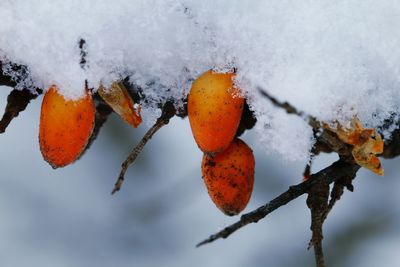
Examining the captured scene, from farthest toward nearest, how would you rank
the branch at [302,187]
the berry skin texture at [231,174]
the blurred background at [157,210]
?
the blurred background at [157,210] < the berry skin texture at [231,174] < the branch at [302,187]

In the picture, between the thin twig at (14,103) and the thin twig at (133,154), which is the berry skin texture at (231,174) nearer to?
the thin twig at (133,154)

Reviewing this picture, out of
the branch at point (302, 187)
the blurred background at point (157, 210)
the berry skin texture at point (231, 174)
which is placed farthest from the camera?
the blurred background at point (157, 210)

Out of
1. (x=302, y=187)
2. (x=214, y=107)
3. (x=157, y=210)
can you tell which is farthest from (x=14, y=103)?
(x=157, y=210)

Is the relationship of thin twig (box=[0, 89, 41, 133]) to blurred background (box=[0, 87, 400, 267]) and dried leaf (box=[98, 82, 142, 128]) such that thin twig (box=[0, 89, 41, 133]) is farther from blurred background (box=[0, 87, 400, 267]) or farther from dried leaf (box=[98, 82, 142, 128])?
blurred background (box=[0, 87, 400, 267])

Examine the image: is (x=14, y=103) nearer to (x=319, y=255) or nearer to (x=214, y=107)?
(x=214, y=107)

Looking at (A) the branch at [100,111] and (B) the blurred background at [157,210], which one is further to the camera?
(B) the blurred background at [157,210]

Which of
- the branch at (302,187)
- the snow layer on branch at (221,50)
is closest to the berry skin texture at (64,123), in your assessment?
the snow layer on branch at (221,50)
